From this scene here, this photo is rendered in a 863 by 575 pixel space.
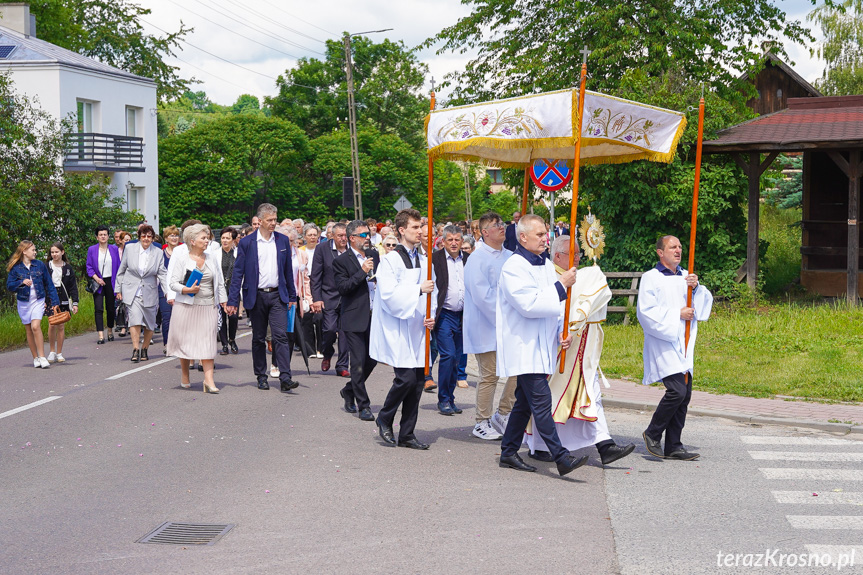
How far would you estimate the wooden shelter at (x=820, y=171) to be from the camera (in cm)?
1866

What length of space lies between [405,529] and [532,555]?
2.88 ft

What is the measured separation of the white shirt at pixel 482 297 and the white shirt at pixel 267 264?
10.00 feet

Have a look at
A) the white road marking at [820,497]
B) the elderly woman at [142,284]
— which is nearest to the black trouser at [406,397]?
the white road marking at [820,497]

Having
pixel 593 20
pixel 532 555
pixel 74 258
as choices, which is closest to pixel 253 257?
pixel 532 555

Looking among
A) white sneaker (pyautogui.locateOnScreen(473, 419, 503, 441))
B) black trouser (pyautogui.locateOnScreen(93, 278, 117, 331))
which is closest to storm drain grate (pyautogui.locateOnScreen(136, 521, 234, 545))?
white sneaker (pyautogui.locateOnScreen(473, 419, 503, 441))

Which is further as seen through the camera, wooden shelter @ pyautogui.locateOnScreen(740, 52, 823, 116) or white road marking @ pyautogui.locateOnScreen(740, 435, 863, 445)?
wooden shelter @ pyautogui.locateOnScreen(740, 52, 823, 116)

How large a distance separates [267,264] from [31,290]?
395 centimetres

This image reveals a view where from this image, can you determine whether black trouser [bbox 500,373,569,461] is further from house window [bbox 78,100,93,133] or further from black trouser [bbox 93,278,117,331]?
house window [bbox 78,100,93,133]

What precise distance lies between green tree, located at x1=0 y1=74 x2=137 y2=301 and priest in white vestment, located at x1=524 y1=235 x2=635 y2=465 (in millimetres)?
16854

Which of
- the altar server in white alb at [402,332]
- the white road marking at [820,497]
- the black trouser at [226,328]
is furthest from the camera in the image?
the black trouser at [226,328]

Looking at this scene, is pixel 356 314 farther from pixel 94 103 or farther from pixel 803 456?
pixel 94 103

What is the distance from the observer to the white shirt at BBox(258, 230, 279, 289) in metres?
11.3

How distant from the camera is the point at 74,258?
2430 cm

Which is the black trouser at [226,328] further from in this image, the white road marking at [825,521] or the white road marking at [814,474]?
the white road marking at [825,521]
